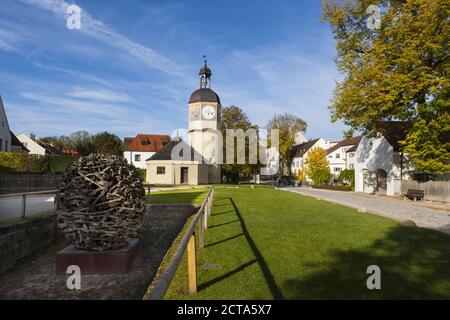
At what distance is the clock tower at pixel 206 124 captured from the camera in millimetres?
46594

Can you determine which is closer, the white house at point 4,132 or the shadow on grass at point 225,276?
the shadow on grass at point 225,276

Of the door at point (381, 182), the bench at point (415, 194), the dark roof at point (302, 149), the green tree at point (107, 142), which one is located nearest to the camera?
the bench at point (415, 194)

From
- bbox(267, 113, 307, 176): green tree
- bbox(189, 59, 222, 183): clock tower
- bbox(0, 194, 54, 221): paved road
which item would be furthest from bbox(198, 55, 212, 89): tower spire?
bbox(0, 194, 54, 221): paved road

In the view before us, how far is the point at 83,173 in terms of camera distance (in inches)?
272

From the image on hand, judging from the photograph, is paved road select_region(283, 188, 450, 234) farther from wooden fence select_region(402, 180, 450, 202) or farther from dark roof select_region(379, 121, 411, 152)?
dark roof select_region(379, 121, 411, 152)

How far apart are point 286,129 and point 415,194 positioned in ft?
136

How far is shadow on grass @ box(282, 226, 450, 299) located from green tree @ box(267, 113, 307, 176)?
50786 millimetres

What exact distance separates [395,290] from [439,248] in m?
3.66

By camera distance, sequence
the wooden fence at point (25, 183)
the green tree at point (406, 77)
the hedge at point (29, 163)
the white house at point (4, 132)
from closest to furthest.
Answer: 1. the green tree at point (406, 77)
2. the wooden fence at point (25, 183)
3. the hedge at point (29, 163)
4. the white house at point (4, 132)

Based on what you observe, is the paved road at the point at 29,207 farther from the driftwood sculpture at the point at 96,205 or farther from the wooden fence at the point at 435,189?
the wooden fence at the point at 435,189

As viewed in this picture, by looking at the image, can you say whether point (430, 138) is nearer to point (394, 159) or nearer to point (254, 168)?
point (394, 159)

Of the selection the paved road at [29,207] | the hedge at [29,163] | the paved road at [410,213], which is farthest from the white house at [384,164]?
the hedge at [29,163]

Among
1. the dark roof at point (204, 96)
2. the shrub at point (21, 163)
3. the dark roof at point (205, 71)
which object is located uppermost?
the dark roof at point (205, 71)

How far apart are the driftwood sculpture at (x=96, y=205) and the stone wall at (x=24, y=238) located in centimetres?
196
